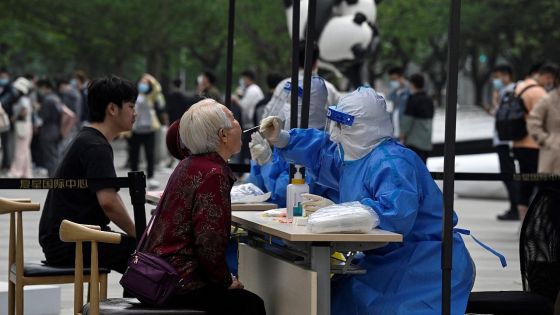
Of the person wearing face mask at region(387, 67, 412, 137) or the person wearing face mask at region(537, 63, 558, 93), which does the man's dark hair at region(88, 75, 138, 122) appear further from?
the person wearing face mask at region(387, 67, 412, 137)

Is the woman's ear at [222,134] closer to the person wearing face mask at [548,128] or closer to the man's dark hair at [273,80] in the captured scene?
the person wearing face mask at [548,128]

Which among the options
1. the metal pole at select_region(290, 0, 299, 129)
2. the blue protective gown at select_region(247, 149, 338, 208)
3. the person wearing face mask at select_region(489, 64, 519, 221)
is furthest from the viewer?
the person wearing face mask at select_region(489, 64, 519, 221)

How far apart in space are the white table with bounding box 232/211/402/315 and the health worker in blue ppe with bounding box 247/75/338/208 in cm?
136

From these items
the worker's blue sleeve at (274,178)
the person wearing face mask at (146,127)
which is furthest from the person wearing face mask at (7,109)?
the worker's blue sleeve at (274,178)

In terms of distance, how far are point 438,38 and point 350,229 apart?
50416 millimetres

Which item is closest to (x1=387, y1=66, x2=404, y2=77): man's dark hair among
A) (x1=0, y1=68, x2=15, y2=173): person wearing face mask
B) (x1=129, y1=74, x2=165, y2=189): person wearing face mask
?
(x1=129, y1=74, x2=165, y2=189): person wearing face mask

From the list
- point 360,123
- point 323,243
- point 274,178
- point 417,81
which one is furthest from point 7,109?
point 323,243

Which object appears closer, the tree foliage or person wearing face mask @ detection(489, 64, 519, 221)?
person wearing face mask @ detection(489, 64, 519, 221)

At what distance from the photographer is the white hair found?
5684 millimetres

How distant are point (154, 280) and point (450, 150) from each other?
136cm

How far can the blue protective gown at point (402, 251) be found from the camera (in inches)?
224

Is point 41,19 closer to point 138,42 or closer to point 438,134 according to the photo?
point 138,42

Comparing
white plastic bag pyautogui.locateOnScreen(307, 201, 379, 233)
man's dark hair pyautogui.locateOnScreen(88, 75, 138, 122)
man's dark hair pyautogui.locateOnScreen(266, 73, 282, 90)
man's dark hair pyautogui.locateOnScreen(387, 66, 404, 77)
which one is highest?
man's dark hair pyautogui.locateOnScreen(387, 66, 404, 77)

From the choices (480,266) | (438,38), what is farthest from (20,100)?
(438,38)
